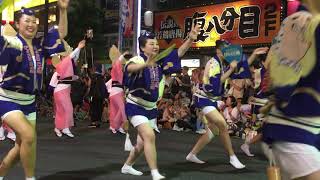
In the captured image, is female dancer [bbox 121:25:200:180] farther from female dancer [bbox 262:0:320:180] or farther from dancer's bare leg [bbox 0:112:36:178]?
female dancer [bbox 262:0:320:180]

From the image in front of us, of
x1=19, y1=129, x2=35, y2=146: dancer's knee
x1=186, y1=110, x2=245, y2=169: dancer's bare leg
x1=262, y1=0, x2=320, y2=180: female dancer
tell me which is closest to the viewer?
x1=262, y1=0, x2=320, y2=180: female dancer

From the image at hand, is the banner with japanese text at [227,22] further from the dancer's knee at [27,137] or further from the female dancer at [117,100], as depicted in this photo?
the dancer's knee at [27,137]

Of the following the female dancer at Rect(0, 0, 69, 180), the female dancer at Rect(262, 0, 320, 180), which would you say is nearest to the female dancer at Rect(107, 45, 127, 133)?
the female dancer at Rect(0, 0, 69, 180)

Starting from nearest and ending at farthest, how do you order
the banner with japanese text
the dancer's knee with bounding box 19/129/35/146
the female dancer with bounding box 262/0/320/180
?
the female dancer with bounding box 262/0/320/180
the dancer's knee with bounding box 19/129/35/146
the banner with japanese text

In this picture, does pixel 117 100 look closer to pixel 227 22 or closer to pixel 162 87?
pixel 162 87

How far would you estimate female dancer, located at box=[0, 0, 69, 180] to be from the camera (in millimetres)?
4867

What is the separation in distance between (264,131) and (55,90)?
26.9 feet

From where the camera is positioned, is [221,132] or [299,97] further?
[221,132]

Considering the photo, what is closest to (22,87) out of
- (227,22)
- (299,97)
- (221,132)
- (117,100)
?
(221,132)

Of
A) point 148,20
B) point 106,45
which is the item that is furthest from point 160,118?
point 106,45

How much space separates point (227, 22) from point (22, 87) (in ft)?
34.7

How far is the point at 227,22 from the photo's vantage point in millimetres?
14906

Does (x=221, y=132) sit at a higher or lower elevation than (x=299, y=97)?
lower

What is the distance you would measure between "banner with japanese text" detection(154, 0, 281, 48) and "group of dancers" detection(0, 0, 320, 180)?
480 centimetres
